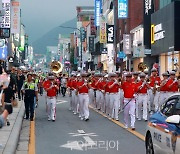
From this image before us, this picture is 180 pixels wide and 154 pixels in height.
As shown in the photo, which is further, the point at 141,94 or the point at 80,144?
the point at 141,94

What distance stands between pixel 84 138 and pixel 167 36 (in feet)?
90.6

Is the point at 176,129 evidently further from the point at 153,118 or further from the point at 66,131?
the point at 66,131

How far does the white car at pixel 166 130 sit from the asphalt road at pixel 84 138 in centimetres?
182

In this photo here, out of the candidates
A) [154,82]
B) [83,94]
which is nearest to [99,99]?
[154,82]

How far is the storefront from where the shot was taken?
37.8 metres

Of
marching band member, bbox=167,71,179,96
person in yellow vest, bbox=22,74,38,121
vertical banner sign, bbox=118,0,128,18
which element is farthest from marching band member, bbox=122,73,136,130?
vertical banner sign, bbox=118,0,128,18

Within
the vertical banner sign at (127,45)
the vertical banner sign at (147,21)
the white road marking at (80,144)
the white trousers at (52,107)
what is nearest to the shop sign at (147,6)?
the vertical banner sign at (147,21)

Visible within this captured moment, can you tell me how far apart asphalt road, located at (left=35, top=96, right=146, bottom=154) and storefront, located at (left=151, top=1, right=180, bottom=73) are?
18215mm

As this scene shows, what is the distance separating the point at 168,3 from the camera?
135 feet

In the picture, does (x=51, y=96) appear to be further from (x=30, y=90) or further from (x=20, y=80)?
(x=20, y=80)

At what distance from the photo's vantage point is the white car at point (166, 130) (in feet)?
25.4

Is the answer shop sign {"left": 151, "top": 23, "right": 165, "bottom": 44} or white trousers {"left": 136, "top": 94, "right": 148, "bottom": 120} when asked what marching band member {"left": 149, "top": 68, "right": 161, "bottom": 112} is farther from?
shop sign {"left": 151, "top": 23, "right": 165, "bottom": 44}

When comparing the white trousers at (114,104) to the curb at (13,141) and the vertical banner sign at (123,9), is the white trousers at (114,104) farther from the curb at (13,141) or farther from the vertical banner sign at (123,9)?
the vertical banner sign at (123,9)

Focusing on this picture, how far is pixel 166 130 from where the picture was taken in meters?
8.34
